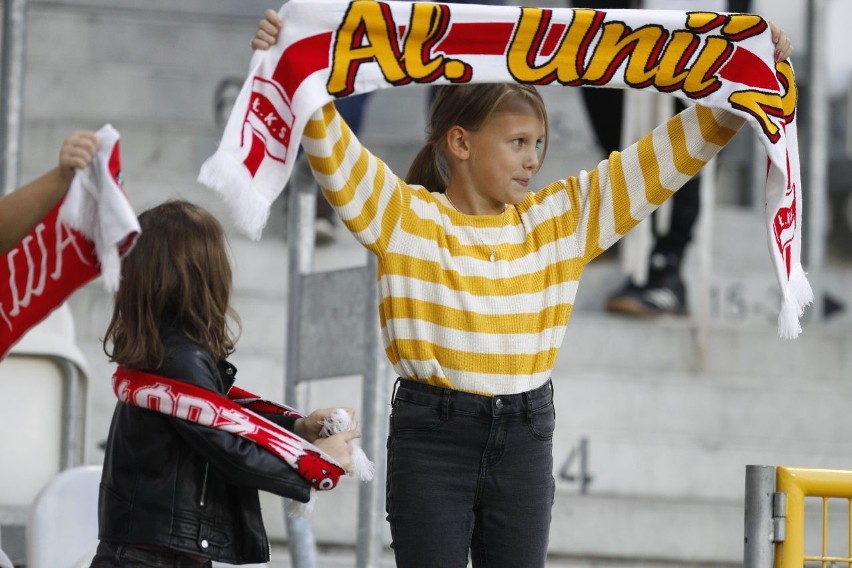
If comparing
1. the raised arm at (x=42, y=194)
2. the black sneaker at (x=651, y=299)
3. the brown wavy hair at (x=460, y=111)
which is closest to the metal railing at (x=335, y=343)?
the brown wavy hair at (x=460, y=111)

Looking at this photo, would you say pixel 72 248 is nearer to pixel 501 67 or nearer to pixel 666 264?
pixel 501 67

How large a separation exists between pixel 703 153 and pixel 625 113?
2739mm

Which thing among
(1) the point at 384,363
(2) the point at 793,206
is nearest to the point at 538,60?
(2) the point at 793,206

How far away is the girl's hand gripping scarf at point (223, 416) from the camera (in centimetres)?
239

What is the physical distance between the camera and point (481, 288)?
98.5 inches

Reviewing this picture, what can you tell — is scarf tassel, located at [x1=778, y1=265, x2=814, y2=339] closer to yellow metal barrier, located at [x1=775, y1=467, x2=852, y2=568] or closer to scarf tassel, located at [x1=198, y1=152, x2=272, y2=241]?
yellow metal barrier, located at [x1=775, y1=467, x2=852, y2=568]

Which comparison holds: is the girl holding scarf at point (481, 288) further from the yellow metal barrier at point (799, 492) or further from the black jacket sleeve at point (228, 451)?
the yellow metal barrier at point (799, 492)

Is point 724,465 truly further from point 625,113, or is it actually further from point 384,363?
point 384,363

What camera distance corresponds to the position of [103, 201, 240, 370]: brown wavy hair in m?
2.46

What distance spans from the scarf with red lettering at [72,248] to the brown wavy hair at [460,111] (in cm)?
62

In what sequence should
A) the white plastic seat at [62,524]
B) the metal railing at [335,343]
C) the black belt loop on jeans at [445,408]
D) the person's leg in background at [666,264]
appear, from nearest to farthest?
1. the black belt loop on jeans at [445,408]
2. the white plastic seat at [62,524]
3. the metal railing at [335,343]
4. the person's leg in background at [666,264]

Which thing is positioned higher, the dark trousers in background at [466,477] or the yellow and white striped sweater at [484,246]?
the yellow and white striped sweater at [484,246]

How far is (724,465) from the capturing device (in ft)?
16.1

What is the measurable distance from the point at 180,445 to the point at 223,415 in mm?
108
